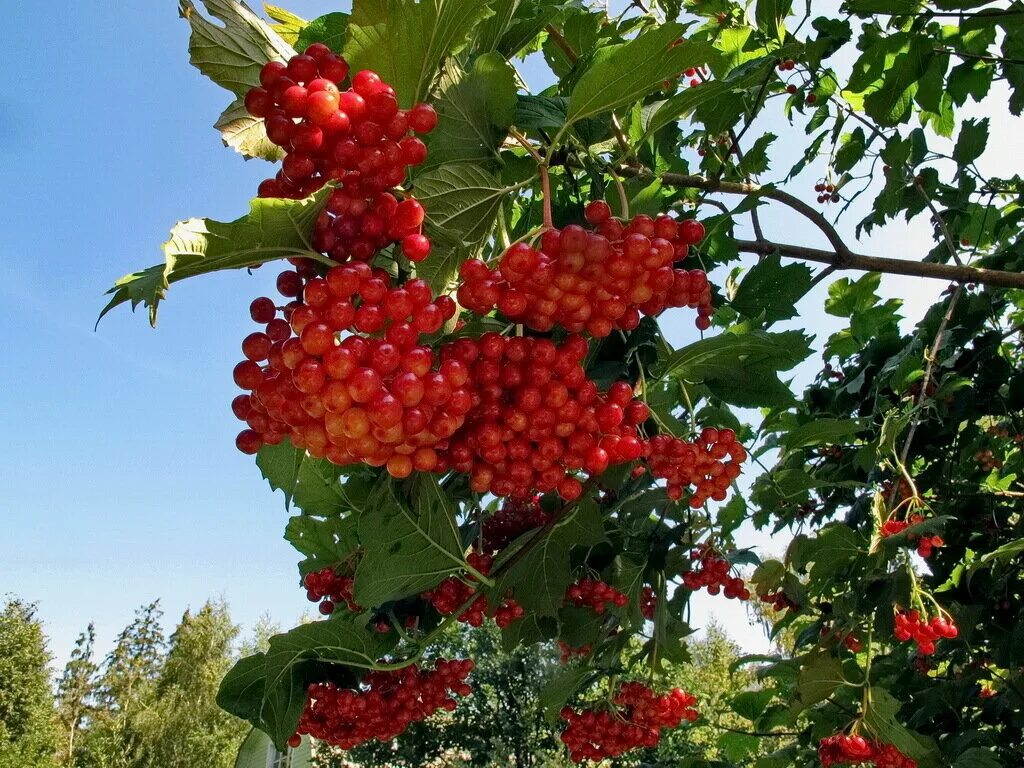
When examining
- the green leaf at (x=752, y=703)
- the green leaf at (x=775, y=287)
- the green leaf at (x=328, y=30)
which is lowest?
the green leaf at (x=752, y=703)

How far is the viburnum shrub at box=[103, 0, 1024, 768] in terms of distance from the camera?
0.96 meters

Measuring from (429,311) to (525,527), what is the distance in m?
1.17

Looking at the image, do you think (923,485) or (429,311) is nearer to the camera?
(429,311)

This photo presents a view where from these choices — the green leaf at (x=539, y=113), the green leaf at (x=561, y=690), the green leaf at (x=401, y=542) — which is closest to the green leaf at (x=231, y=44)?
the green leaf at (x=539, y=113)

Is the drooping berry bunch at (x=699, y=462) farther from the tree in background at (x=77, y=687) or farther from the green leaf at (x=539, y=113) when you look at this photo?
the tree in background at (x=77, y=687)

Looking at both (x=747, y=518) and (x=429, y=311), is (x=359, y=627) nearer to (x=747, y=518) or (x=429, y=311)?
(x=429, y=311)

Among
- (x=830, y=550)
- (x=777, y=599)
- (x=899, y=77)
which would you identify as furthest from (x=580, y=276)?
(x=777, y=599)

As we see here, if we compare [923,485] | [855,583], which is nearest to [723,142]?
[855,583]

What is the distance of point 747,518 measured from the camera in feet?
10.7

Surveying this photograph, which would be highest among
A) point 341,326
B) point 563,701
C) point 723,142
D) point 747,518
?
point 723,142

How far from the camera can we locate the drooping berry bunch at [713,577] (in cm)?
222

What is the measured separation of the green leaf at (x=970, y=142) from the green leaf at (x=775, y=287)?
71.3 inches

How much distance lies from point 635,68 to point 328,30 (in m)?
→ 0.67

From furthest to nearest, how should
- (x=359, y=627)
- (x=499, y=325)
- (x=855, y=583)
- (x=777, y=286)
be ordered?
(x=855, y=583) < (x=777, y=286) < (x=359, y=627) < (x=499, y=325)
